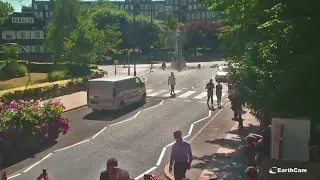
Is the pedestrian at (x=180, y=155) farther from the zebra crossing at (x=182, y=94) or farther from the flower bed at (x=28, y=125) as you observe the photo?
the zebra crossing at (x=182, y=94)

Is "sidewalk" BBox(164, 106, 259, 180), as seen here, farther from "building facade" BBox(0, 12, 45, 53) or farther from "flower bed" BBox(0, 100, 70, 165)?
"building facade" BBox(0, 12, 45, 53)

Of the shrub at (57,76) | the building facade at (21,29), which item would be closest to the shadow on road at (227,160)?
the shrub at (57,76)

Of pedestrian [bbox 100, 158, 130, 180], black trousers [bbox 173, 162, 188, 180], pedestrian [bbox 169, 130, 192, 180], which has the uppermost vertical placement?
pedestrian [bbox 100, 158, 130, 180]

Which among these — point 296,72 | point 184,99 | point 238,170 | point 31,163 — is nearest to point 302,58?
point 296,72

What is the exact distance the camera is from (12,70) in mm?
48469

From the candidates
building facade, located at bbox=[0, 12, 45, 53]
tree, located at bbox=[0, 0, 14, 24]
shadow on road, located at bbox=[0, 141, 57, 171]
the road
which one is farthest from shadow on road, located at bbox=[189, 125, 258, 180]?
tree, located at bbox=[0, 0, 14, 24]

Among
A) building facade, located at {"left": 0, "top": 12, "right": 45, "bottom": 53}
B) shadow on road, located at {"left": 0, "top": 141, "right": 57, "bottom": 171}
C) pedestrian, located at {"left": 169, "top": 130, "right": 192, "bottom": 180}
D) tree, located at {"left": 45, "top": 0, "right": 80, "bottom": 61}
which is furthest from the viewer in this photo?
building facade, located at {"left": 0, "top": 12, "right": 45, "bottom": 53}

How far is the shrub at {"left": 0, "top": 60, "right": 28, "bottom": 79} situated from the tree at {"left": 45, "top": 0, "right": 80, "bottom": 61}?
257 inches

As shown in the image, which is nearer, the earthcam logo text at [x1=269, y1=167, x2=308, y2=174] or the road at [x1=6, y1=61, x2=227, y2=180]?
the earthcam logo text at [x1=269, y1=167, x2=308, y2=174]

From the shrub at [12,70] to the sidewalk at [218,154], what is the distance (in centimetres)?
3235

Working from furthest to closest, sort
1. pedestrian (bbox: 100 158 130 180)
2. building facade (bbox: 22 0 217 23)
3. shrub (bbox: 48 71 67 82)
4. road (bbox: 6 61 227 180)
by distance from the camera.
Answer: building facade (bbox: 22 0 217 23)
shrub (bbox: 48 71 67 82)
road (bbox: 6 61 227 180)
pedestrian (bbox: 100 158 130 180)

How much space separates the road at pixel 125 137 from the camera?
13875 millimetres

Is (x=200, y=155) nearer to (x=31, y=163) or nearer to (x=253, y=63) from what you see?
(x=253, y=63)

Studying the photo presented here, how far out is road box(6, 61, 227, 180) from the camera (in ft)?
45.5
